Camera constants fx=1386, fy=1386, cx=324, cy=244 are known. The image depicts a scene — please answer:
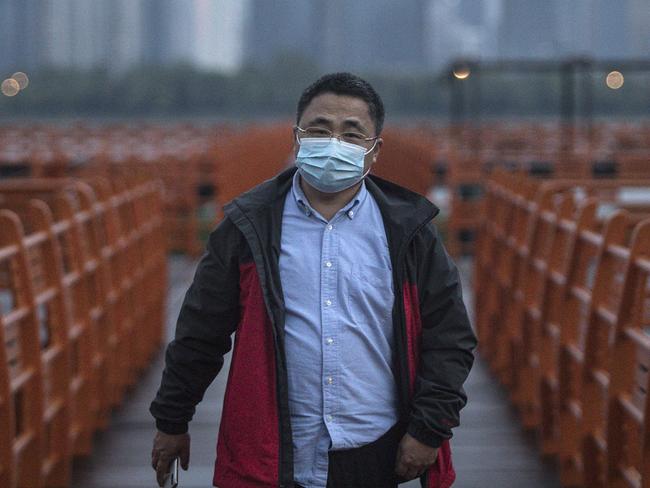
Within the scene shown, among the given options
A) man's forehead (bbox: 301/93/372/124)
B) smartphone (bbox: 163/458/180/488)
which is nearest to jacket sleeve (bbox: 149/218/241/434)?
smartphone (bbox: 163/458/180/488)

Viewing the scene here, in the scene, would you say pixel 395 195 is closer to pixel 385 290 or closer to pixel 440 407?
pixel 385 290

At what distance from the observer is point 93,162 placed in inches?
787

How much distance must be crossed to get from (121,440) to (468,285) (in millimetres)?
8532

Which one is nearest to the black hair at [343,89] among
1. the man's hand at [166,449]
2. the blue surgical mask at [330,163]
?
the blue surgical mask at [330,163]

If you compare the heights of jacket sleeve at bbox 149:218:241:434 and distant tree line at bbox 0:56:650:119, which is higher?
jacket sleeve at bbox 149:218:241:434

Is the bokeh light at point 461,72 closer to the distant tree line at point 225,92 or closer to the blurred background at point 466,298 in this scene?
the blurred background at point 466,298

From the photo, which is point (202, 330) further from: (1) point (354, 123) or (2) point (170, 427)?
(1) point (354, 123)

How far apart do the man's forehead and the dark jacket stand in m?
0.23

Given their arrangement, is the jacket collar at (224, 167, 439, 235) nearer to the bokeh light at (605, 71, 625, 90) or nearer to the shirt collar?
the shirt collar

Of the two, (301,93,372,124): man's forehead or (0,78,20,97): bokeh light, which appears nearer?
(301,93,372,124): man's forehead

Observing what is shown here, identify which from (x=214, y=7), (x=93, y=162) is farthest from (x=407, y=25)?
(x=93, y=162)

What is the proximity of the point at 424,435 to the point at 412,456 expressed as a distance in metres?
0.06

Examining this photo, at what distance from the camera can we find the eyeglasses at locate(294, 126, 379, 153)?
356cm

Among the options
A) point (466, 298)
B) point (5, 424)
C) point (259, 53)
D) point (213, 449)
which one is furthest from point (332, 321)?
point (259, 53)
